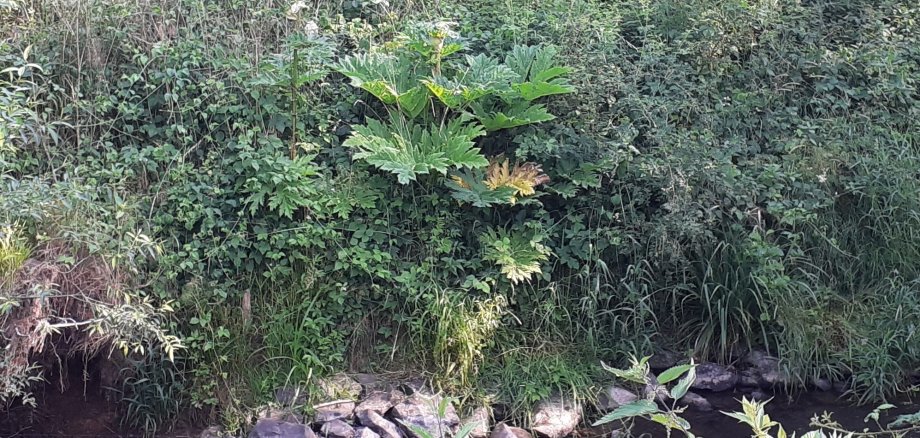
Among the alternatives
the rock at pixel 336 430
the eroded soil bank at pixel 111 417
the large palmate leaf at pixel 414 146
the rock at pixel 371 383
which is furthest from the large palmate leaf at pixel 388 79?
the eroded soil bank at pixel 111 417

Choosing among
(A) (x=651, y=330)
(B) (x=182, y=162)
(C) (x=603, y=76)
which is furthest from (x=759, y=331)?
(B) (x=182, y=162)

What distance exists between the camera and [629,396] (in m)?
5.15

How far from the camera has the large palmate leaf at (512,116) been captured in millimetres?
5320

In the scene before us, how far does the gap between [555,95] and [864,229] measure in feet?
7.55

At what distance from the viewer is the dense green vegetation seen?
483 centimetres

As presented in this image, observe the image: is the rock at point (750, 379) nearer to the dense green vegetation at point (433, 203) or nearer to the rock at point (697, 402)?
the dense green vegetation at point (433, 203)

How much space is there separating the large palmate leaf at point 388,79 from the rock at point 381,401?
177 centimetres

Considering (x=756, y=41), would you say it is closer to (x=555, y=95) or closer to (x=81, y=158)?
(x=555, y=95)

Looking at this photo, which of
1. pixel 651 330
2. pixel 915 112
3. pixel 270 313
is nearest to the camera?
pixel 270 313

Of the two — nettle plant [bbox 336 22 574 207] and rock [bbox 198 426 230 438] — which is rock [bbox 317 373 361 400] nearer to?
rock [bbox 198 426 230 438]

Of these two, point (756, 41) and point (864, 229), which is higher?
point (756, 41)

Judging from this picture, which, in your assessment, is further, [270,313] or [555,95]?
[555,95]

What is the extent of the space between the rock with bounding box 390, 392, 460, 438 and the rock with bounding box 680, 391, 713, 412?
4.82ft

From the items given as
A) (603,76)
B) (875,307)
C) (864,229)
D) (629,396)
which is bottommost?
(629,396)
